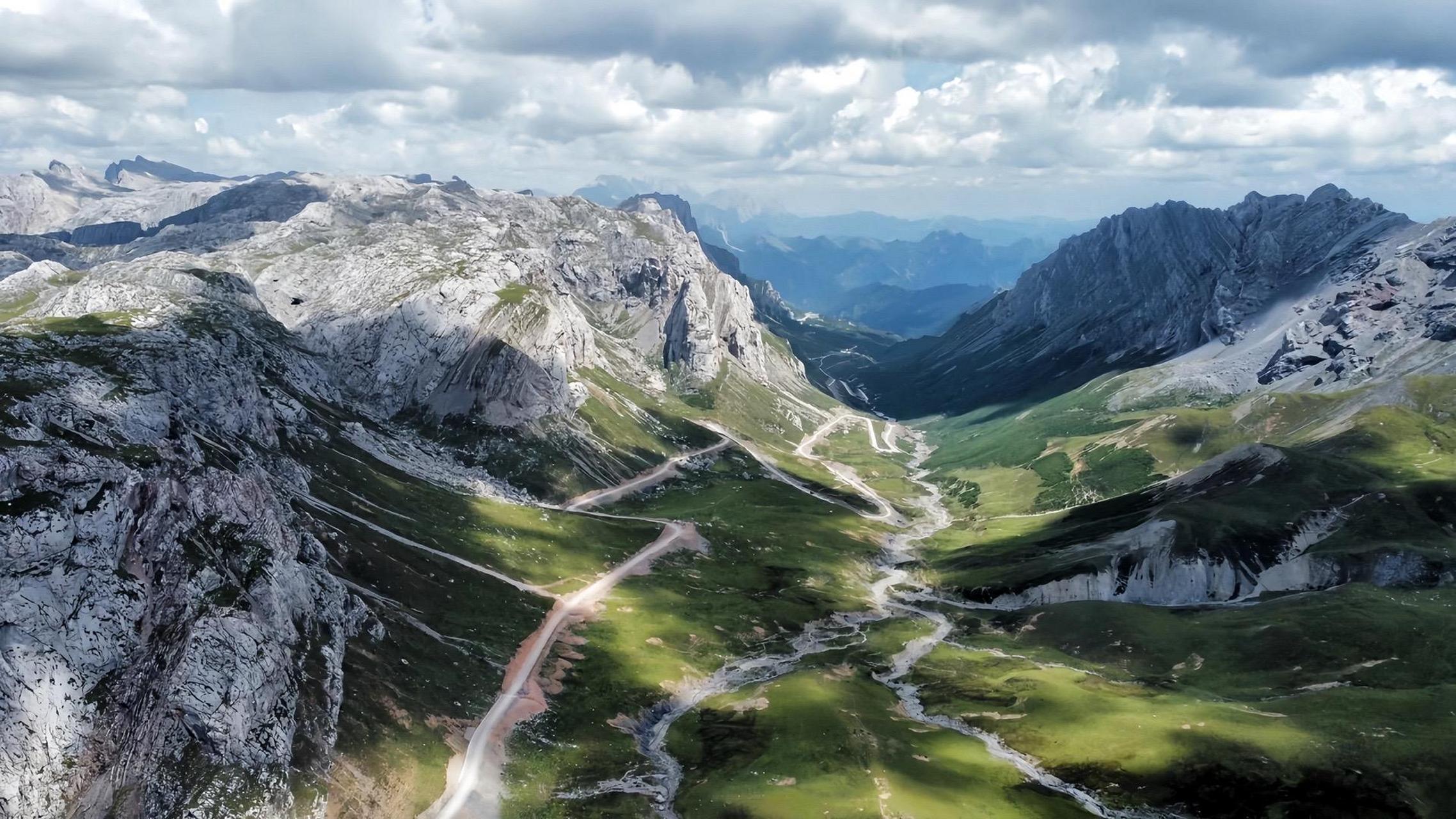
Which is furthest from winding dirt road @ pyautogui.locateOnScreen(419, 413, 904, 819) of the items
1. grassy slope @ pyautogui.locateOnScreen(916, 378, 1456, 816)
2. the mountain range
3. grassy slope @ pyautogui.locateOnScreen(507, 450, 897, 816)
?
grassy slope @ pyautogui.locateOnScreen(916, 378, 1456, 816)

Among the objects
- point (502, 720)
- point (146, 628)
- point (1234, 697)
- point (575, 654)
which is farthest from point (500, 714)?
point (1234, 697)

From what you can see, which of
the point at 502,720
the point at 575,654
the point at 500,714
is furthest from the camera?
the point at 575,654

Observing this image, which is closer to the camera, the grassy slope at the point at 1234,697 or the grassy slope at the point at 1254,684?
the grassy slope at the point at 1234,697

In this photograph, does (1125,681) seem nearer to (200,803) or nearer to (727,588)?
(727,588)

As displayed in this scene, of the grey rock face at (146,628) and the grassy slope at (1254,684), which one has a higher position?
the grey rock face at (146,628)

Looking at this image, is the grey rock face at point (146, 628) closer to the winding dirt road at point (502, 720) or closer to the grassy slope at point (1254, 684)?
the winding dirt road at point (502, 720)

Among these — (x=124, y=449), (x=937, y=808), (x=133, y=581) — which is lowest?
(x=937, y=808)

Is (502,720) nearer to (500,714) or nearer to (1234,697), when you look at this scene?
(500,714)

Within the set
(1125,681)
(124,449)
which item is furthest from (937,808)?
(124,449)

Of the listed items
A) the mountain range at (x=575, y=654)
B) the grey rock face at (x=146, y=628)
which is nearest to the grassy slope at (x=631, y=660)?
the mountain range at (x=575, y=654)

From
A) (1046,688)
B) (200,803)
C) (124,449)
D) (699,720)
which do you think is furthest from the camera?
(1046,688)

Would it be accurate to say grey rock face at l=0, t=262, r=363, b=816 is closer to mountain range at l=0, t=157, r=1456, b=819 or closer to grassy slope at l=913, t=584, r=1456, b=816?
mountain range at l=0, t=157, r=1456, b=819
